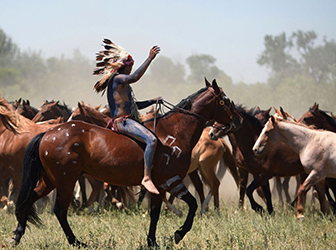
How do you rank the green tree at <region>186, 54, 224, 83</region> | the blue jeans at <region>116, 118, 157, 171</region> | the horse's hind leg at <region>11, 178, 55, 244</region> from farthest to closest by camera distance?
the green tree at <region>186, 54, 224, 83</region> < the horse's hind leg at <region>11, 178, 55, 244</region> < the blue jeans at <region>116, 118, 157, 171</region>

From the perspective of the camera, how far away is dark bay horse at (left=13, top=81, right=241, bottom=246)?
260 inches

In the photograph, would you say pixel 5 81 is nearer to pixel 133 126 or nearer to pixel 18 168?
pixel 18 168

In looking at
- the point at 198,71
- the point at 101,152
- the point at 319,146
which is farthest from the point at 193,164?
the point at 198,71

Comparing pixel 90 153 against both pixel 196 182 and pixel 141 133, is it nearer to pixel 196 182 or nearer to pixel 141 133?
pixel 141 133

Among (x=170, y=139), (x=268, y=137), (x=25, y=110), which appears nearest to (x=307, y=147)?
(x=268, y=137)

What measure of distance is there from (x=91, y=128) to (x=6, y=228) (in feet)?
8.38

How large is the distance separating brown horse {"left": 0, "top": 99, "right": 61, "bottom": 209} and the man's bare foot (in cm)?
421

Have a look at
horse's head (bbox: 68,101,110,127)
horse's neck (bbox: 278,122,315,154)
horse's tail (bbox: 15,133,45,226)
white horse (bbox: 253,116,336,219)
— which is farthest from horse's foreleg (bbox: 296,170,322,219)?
horse's tail (bbox: 15,133,45,226)

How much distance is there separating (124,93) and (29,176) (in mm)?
1687

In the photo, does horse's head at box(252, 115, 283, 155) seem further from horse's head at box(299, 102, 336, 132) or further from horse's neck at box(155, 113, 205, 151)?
horse's neck at box(155, 113, 205, 151)

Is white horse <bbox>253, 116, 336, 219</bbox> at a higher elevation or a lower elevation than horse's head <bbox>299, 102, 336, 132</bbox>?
lower

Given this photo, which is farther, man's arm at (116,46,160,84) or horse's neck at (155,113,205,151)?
horse's neck at (155,113,205,151)

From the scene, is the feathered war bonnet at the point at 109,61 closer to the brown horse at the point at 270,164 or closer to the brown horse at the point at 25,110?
the brown horse at the point at 270,164

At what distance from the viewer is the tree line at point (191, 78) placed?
160 feet
